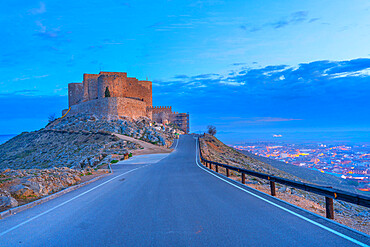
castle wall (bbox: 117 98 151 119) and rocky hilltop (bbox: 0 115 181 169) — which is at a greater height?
castle wall (bbox: 117 98 151 119)

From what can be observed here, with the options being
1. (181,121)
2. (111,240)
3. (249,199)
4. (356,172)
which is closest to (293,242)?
(111,240)

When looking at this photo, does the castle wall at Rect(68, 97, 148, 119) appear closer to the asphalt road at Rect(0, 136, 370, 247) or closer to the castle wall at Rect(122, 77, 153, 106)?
the castle wall at Rect(122, 77, 153, 106)

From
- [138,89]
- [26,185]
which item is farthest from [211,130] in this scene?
[26,185]

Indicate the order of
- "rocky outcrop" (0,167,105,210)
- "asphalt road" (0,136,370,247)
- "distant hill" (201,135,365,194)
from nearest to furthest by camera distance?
"asphalt road" (0,136,370,247) < "rocky outcrop" (0,167,105,210) < "distant hill" (201,135,365,194)

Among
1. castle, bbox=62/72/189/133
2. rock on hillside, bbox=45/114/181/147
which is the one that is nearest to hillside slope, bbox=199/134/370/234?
rock on hillside, bbox=45/114/181/147

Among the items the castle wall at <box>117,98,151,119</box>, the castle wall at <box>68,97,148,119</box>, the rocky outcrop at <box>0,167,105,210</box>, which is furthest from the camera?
the castle wall at <box>117,98,151,119</box>

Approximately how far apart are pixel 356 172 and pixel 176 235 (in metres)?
27.9

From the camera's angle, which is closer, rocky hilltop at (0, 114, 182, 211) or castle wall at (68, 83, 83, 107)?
rocky hilltop at (0, 114, 182, 211)

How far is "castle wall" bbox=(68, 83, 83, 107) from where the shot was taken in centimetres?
8094

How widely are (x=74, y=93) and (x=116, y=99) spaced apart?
892 inches

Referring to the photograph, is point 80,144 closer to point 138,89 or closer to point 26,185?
point 26,185

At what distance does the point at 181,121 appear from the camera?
93.7m

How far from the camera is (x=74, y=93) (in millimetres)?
81000

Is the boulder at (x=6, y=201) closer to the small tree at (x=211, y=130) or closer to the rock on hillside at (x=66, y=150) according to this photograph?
the rock on hillside at (x=66, y=150)
